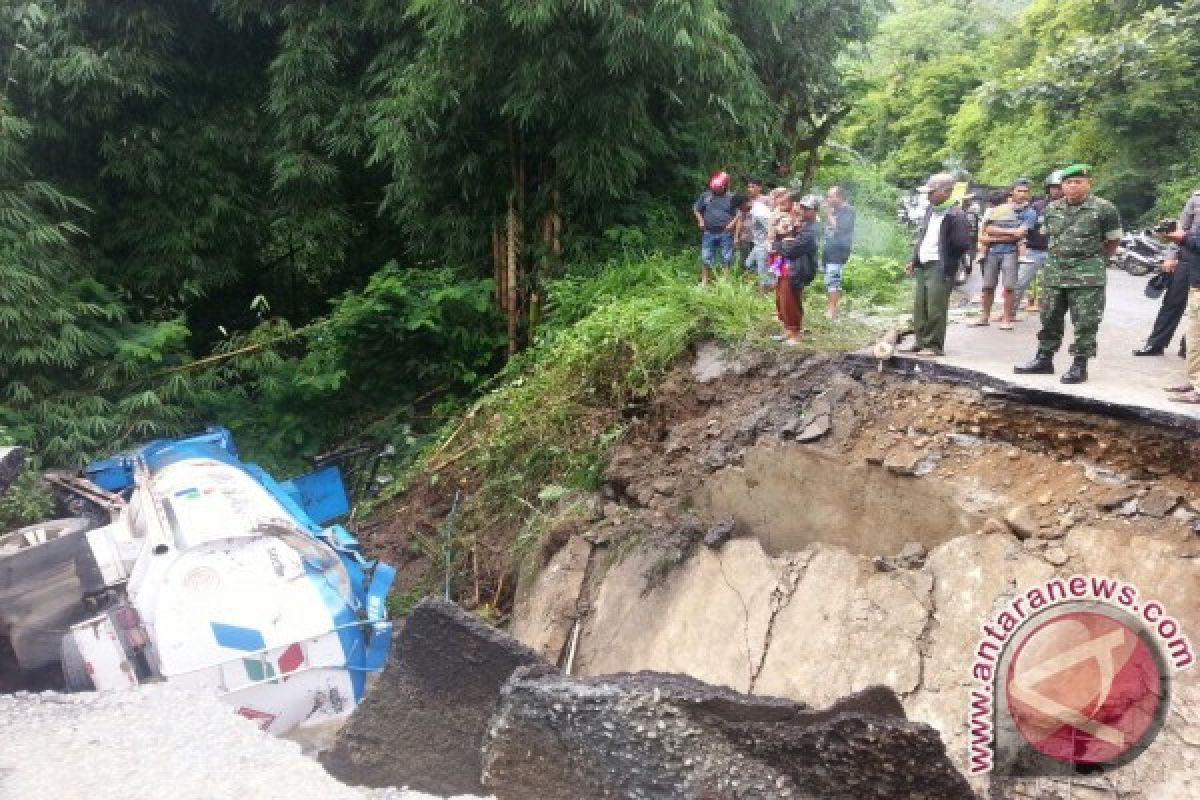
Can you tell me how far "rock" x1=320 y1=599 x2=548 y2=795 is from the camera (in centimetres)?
408

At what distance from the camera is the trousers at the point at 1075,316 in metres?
5.12

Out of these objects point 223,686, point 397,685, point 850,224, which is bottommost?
point 223,686

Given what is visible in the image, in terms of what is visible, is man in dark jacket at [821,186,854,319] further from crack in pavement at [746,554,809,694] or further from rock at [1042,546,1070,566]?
rock at [1042,546,1070,566]

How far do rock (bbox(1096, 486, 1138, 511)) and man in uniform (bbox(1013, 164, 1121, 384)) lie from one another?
92 cm

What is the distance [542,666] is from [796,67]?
32.5 feet

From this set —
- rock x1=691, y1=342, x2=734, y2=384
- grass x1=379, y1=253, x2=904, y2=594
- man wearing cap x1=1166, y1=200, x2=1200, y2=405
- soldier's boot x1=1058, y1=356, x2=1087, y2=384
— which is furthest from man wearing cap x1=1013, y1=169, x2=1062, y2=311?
rock x1=691, y1=342, x2=734, y2=384

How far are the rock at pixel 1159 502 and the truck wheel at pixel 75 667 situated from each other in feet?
19.3

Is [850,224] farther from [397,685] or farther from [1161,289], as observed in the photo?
[397,685]

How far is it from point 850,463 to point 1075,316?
1.61m

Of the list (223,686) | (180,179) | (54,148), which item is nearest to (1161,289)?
(223,686)

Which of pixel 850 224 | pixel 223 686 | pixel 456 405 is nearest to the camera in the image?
pixel 223 686

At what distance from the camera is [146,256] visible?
10.2 m

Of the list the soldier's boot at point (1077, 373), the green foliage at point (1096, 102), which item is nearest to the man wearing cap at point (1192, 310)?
the soldier's boot at point (1077, 373)

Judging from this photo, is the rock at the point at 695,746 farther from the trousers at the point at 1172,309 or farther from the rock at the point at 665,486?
the trousers at the point at 1172,309
